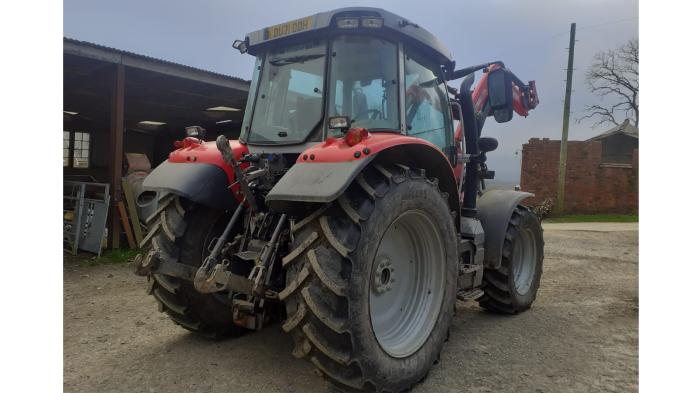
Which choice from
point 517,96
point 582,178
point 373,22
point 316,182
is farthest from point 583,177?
point 316,182

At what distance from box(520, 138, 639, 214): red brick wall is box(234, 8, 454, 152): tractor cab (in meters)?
9.05

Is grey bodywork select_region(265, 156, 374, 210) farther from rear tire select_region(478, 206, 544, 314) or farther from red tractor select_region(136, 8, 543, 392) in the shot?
rear tire select_region(478, 206, 544, 314)

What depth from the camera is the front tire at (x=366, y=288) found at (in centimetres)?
225

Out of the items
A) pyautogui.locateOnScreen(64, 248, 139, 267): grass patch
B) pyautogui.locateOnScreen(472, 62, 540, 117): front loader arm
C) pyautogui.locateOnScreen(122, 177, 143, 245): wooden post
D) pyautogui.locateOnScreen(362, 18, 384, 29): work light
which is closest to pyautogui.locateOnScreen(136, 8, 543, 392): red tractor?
pyautogui.locateOnScreen(362, 18, 384, 29): work light

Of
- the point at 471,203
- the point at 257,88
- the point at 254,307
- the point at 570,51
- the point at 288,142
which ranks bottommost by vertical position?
the point at 254,307

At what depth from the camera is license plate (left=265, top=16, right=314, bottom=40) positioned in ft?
9.78

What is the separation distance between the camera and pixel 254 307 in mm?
2635

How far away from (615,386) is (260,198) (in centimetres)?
239

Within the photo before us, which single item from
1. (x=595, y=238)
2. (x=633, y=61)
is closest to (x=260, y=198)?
(x=633, y=61)

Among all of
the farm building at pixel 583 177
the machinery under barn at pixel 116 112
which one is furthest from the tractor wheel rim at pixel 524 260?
the farm building at pixel 583 177

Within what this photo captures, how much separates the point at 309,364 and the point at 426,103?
1958 mm

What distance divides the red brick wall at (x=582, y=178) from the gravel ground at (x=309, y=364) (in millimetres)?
7527

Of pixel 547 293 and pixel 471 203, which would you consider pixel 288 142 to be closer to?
Result: pixel 471 203

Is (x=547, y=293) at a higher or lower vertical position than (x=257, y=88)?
lower
